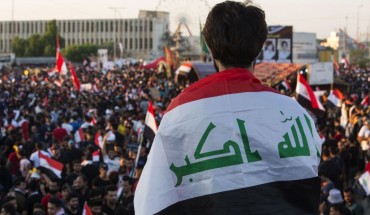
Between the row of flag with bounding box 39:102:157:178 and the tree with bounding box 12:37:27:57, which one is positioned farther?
the tree with bounding box 12:37:27:57

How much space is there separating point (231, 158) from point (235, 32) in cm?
34

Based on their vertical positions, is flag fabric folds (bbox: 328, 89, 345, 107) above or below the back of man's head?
below

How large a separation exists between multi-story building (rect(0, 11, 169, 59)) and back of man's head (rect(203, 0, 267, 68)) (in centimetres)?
11062

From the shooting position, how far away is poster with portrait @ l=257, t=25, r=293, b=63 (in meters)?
33.5

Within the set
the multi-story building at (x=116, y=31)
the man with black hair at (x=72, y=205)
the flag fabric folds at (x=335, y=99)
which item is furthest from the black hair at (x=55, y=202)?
the multi-story building at (x=116, y=31)

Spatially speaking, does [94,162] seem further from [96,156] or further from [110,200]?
[110,200]

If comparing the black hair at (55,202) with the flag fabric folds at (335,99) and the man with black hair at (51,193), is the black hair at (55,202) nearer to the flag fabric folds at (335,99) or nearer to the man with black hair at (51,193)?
the man with black hair at (51,193)

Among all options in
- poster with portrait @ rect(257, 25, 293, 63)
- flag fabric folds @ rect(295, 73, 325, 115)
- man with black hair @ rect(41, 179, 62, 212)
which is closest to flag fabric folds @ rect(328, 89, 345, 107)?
flag fabric folds @ rect(295, 73, 325, 115)

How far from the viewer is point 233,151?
168 cm

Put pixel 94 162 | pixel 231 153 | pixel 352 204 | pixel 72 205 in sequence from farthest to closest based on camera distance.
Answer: pixel 94 162, pixel 352 204, pixel 72 205, pixel 231 153

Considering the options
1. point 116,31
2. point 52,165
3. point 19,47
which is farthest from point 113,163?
point 116,31

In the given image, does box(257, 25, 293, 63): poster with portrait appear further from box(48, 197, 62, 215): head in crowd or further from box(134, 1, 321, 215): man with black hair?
box(134, 1, 321, 215): man with black hair

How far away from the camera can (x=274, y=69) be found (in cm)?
2561

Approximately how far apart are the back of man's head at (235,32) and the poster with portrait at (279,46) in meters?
31.8
